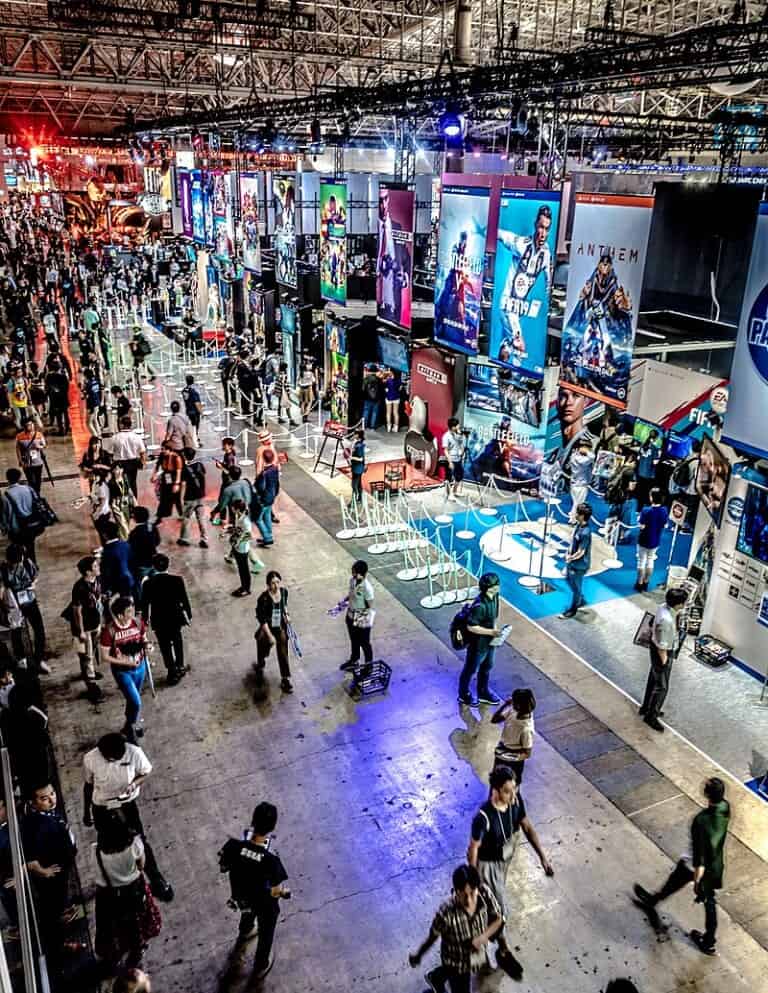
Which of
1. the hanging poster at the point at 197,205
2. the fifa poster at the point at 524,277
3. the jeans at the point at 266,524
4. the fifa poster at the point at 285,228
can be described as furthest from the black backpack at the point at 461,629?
the hanging poster at the point at 197,205

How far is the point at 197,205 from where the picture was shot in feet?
89.9

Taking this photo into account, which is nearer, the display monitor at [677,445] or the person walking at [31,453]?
the person walking at [31,453]

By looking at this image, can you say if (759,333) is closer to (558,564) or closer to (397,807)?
(558,564)

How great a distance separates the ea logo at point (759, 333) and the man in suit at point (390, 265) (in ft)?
26.2

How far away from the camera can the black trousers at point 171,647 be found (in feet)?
28.0

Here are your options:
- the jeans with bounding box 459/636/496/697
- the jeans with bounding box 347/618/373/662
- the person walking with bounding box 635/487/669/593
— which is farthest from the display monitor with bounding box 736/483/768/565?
the jeans with bounding box 347/618/373/662

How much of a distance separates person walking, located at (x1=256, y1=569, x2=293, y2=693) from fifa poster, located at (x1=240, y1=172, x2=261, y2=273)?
50.6 ft

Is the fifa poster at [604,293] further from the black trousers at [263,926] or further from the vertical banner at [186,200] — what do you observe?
the vertical banner at [186,200]

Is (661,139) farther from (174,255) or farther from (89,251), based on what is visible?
(89,251)

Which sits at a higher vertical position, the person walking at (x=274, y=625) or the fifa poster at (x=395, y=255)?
the fifa poster at (x=395, y=255)

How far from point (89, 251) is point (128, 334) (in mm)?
12805

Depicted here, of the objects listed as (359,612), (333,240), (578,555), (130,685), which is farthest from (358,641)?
(333,240)

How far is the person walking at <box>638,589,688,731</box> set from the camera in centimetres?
795

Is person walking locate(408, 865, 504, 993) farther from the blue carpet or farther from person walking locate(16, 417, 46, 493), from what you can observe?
person walking locate(16, 417, 46, 493)
